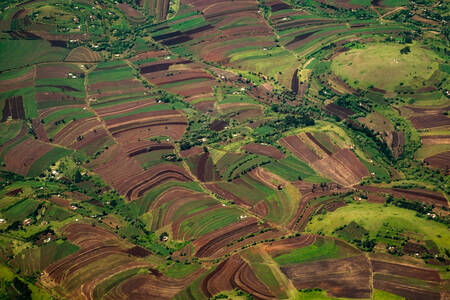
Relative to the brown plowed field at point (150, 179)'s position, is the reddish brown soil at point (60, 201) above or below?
above

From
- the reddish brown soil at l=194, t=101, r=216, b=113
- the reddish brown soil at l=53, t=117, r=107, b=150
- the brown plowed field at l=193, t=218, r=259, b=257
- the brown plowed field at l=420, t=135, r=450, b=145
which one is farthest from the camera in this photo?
the reddish brown soil at l=194, t=101, r=216, b=113

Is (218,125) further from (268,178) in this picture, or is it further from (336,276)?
(336,276)

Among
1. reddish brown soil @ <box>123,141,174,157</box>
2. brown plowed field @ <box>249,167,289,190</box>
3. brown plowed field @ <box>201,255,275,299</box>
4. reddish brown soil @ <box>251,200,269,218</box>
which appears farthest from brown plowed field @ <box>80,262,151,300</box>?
reddish brown soil @ <box>123,141,174,157</box>

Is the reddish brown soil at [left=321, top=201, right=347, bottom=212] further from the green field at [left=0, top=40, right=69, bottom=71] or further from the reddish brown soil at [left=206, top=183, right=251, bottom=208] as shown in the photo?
the green field at [left=0, top=40, right=69, bottom=71]

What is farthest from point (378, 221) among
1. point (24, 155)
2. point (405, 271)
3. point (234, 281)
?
point (24, 155)

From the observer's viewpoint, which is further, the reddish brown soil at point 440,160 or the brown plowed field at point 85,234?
the reddish brown soil at point 440,160

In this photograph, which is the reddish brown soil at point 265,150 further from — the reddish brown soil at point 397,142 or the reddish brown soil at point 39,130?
the reddish brown soil at point 39,130

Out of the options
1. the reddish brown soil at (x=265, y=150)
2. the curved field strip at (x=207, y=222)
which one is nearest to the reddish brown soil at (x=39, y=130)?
the curved field strip at (x=207, y=222)
